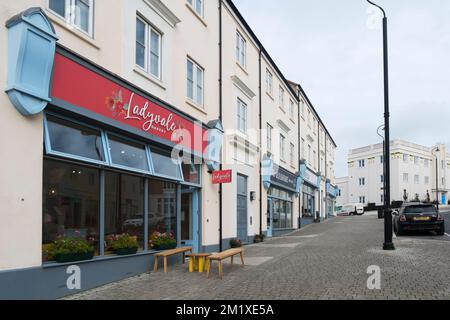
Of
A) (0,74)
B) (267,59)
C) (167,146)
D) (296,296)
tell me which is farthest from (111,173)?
(267,59)

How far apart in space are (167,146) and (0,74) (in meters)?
5.27

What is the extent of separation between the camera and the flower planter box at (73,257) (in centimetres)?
736

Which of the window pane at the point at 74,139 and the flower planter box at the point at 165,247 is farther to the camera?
the flower planter box at the point at 165,247

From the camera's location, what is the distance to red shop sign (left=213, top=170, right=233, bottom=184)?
13453 millimetres

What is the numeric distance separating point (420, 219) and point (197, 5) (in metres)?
12.7

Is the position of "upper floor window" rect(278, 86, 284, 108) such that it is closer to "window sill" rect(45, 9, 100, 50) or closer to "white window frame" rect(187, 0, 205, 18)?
"white window frame" rect(187, 0, 205, 18)

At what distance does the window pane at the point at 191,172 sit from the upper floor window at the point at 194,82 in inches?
81.7

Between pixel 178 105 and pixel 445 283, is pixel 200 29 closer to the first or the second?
pixel 178 105

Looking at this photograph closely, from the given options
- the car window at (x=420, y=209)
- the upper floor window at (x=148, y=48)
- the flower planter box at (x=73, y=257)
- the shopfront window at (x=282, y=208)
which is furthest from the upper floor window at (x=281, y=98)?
the flower planter box at (x=73, y=257)

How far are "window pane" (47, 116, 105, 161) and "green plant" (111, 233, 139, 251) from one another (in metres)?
1.88

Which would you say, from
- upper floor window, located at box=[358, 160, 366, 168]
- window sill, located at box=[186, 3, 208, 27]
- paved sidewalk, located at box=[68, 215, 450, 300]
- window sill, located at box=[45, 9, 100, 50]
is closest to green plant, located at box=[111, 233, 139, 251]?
paved sidewalk, located at box=[68, 215, 450, 300]

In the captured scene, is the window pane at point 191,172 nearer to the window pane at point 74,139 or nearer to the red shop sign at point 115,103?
the red shop sign at point 115,103

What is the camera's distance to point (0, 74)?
639cm

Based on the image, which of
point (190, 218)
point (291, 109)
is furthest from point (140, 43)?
point (291, 109)
